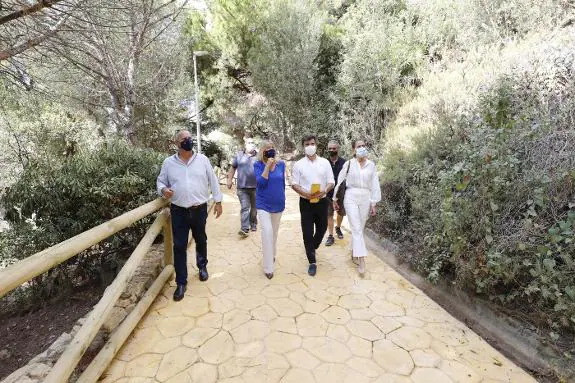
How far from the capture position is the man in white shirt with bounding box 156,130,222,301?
3818 mm

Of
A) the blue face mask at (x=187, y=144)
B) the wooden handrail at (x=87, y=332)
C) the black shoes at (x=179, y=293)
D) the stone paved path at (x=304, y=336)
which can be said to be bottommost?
the stone paved path at (x=304, y=336)

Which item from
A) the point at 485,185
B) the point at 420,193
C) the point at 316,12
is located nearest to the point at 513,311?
the point at 485,185

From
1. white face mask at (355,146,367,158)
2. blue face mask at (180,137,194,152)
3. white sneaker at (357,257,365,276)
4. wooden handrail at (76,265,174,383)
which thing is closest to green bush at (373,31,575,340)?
white sneaker at (357,257,365,276)

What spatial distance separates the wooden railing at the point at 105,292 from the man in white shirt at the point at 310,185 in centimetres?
176

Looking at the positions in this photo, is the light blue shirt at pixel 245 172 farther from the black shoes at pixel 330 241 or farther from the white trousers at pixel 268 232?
the white trousers at pixel 268 232

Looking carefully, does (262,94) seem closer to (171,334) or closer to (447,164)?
(447,164)

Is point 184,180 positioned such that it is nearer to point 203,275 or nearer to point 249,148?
point 203,275

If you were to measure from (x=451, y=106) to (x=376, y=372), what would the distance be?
18.6 feet

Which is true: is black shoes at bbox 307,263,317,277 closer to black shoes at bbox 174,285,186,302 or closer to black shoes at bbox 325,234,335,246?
black shoes at bbox 325,234,335,246

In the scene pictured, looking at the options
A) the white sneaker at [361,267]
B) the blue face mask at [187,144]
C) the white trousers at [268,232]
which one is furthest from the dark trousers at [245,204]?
the blue face mask at [187,144]

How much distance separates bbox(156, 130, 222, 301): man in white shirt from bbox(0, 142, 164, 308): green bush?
1484 mm

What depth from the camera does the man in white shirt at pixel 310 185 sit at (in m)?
4.43

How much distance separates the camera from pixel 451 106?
22.2 ft

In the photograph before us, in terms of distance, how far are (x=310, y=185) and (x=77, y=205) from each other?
3499 millimetres
